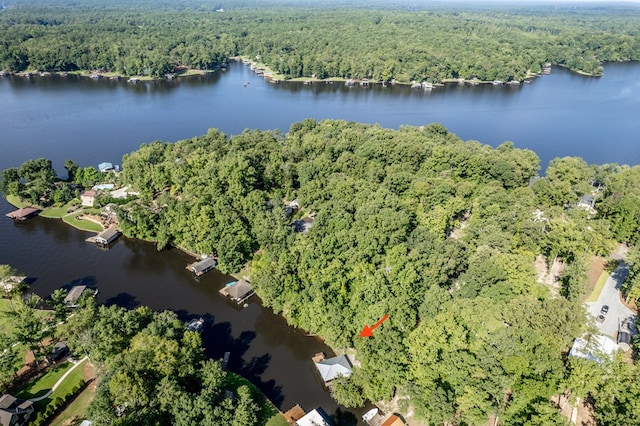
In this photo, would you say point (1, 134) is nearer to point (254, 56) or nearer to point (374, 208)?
point (374, 208)

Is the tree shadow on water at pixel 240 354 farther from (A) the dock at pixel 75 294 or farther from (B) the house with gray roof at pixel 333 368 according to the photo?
(A) the dock at pixel 75 294

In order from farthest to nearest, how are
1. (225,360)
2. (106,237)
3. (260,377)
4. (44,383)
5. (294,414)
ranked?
(106,237)
(225,360)
(260,377)
(44,383)
(294,414)

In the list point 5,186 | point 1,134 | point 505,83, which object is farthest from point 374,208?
point 505,83

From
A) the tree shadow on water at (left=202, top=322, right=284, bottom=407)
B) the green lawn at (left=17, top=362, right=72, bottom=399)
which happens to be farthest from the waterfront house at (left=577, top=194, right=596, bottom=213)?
the green lawn at (left=17, top=362, right=72, bottom=399)

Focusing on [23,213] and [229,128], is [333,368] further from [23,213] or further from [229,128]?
[229,128]

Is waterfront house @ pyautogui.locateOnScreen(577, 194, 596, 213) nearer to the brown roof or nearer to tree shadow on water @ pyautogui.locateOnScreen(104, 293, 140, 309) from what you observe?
the brown roof

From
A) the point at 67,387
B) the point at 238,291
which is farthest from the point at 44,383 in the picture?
the point at 238,291

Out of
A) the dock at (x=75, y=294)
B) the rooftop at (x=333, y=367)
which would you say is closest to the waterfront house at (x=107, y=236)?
the dock at (x=75, y=294)
